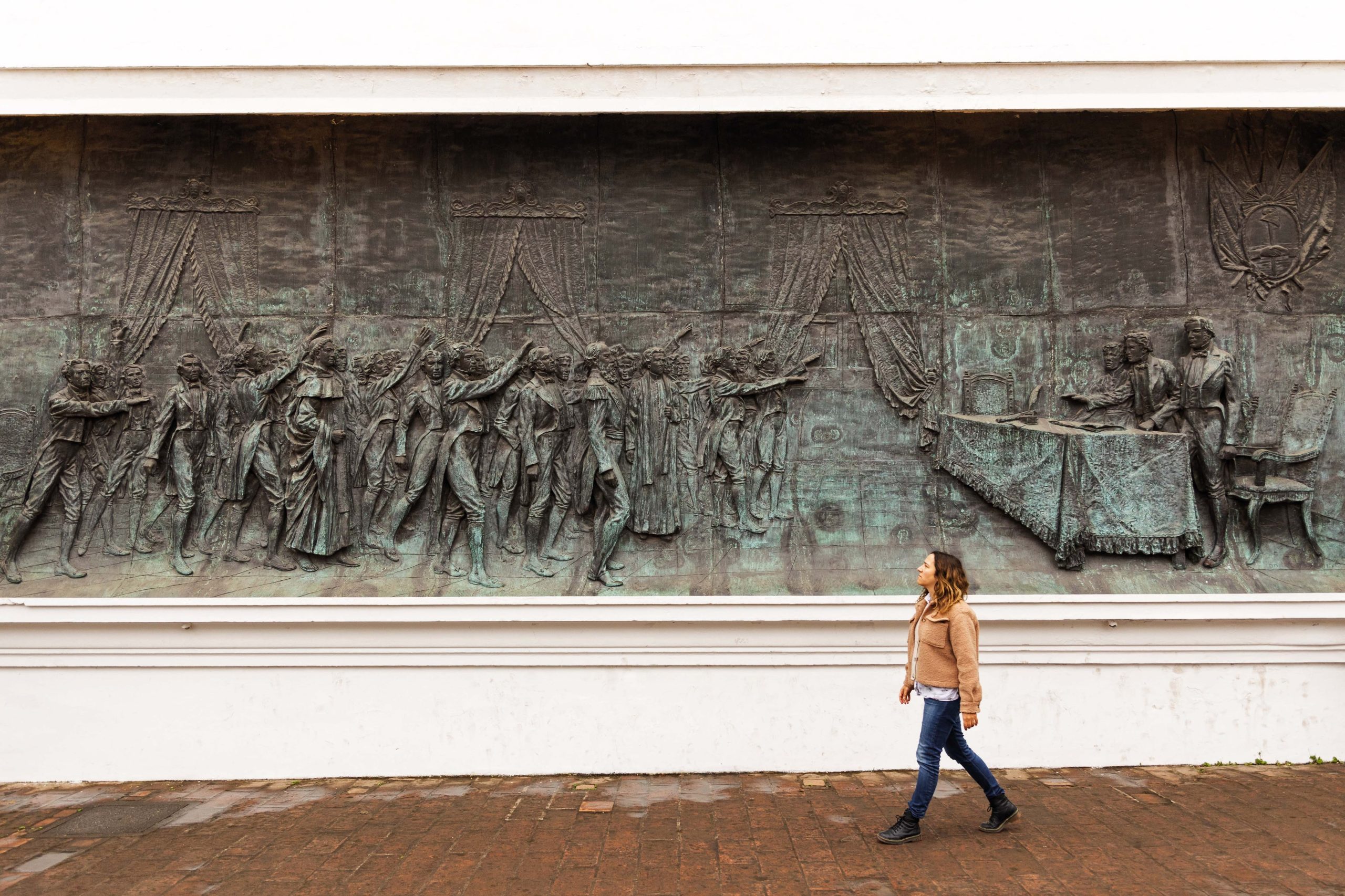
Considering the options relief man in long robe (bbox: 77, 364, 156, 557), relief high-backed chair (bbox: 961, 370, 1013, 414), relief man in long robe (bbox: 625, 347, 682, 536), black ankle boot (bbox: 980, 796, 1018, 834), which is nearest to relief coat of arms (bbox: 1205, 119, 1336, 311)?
relief high-backed chair (bbox: 961, 370, 1013, 414)

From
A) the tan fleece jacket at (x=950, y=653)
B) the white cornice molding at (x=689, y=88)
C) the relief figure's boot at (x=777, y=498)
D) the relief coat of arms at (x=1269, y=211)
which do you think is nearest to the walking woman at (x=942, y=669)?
the tan fleece jacket at (x=950, y=653)

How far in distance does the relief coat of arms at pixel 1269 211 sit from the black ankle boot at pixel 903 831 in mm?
4740

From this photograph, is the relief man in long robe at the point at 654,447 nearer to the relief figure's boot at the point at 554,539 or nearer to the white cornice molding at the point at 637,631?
the relief figure's boot at the point at 554,539

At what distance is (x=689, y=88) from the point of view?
23.7 ft

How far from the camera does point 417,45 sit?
24.7 feet

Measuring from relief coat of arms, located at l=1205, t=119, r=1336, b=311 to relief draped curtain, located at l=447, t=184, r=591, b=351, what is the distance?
15.3 ft

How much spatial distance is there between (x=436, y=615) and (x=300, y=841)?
5.72ft

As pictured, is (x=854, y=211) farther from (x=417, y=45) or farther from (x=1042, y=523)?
(x=417, y=45)

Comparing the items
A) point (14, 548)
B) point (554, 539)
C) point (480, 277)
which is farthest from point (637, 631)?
point (14, 548)

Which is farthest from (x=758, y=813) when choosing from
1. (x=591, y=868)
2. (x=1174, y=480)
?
(x=1174, y=480)

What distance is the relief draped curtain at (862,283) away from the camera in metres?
7.55

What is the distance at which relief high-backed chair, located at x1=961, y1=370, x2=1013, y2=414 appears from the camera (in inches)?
296

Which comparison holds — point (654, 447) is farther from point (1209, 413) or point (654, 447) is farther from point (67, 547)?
point (67, 547)

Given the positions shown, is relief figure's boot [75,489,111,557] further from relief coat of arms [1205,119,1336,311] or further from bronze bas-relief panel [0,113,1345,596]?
relief coat of arms [1205,119,1336,311]
